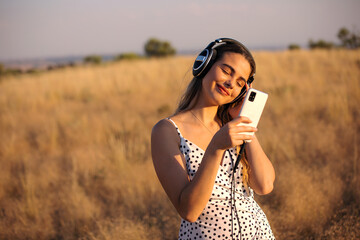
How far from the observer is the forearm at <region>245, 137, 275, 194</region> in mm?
1505

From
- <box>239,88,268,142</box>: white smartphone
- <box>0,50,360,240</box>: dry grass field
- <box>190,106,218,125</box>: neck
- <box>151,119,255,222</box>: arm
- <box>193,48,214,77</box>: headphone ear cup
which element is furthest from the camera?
<box>0,50,360,240</box>: dry grass field

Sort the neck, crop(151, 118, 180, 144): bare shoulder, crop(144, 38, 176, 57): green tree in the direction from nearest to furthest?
crop(151, 118, 180, 144): bare shoulder
the neck
crop(144, 38, 176, 57): green tree

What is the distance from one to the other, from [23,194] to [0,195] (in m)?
0.40

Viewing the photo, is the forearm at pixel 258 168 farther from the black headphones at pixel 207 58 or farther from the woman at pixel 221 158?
the black headphones at pixel 207 58

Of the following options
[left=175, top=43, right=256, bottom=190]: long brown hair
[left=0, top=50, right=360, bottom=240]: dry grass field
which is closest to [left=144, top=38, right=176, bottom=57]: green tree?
[left=0, top=50, right=360, bottom=240]: dry grass field

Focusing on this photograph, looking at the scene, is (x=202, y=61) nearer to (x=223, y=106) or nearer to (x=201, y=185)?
(x=223, y=106)

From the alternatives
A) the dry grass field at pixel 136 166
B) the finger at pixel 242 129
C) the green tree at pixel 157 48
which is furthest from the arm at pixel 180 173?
the green tree at pixel 157 48

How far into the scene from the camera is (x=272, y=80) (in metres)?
9.03

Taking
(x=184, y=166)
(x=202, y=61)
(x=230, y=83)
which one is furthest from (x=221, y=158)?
(x=202, y=61)

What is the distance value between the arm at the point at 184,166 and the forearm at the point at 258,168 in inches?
12.2

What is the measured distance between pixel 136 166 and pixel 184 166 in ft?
9.36

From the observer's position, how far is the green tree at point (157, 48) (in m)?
31.1

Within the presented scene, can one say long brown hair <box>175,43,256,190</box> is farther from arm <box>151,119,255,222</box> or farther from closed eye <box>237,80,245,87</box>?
arm <box>151,119,255,222</box>

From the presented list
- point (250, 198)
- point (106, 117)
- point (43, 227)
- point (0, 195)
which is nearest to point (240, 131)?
point (250, 198)
